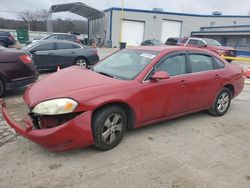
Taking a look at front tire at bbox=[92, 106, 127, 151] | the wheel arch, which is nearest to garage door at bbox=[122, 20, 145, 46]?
the wheel arch

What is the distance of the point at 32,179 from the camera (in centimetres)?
286

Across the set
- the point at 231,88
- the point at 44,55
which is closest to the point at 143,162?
the point at 231,88

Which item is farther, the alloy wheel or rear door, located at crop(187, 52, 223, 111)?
the alloy wheel

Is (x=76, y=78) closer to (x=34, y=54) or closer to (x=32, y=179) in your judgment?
(x=32, y=179)

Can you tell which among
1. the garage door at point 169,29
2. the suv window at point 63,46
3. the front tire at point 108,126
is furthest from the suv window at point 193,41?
the garage door at point 169,29

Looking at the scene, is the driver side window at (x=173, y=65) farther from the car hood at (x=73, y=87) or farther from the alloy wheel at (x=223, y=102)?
the alloy wheel at (x=223, y=102)

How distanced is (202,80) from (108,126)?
222 centimetres

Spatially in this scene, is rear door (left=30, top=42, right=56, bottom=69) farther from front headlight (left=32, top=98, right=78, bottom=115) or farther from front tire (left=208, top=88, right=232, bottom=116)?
front headlight (left=32, top=98, right=78, bottom=115)

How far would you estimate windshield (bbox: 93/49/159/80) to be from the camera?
13.1 feet

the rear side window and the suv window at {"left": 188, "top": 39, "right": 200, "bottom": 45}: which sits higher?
the suv window at {"left": 188, "top": 39, "right": 200, "bottom": 45}

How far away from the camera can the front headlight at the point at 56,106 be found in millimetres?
3055

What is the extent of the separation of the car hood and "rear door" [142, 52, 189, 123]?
1.69ft

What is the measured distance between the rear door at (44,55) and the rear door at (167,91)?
679cm

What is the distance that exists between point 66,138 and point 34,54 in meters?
7.37
